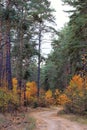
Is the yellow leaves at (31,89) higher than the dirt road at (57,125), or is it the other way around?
the dirt road at (57,125)

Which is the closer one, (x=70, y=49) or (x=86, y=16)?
(x=86, y=16)

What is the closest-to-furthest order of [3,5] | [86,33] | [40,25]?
1. [3,5]
2. [86,33]
3. [40,25]

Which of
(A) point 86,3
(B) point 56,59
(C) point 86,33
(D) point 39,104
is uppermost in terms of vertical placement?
(A) point 86,3

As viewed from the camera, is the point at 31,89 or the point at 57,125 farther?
the point at 31,89

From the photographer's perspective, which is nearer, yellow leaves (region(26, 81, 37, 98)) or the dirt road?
the dirt road

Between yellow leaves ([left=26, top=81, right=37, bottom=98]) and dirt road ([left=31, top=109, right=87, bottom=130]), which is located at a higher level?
dirt road ([left=31, top=109, right=87, bottom=130])

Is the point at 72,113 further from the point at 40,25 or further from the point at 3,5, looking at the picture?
the point at 40,25

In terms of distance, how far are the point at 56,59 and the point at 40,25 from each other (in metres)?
17.6

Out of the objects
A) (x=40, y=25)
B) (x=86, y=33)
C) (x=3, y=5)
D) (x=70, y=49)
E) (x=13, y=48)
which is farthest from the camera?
(x=40, y=25)

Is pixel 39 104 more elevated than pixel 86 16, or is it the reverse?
pixel 86 16

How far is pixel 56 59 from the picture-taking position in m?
55.5

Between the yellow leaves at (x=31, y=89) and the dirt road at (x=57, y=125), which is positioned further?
the yellow leaves at (x=31, y=89)

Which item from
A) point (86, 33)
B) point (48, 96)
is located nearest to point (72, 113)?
point (86, 33)

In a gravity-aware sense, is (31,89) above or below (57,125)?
below
